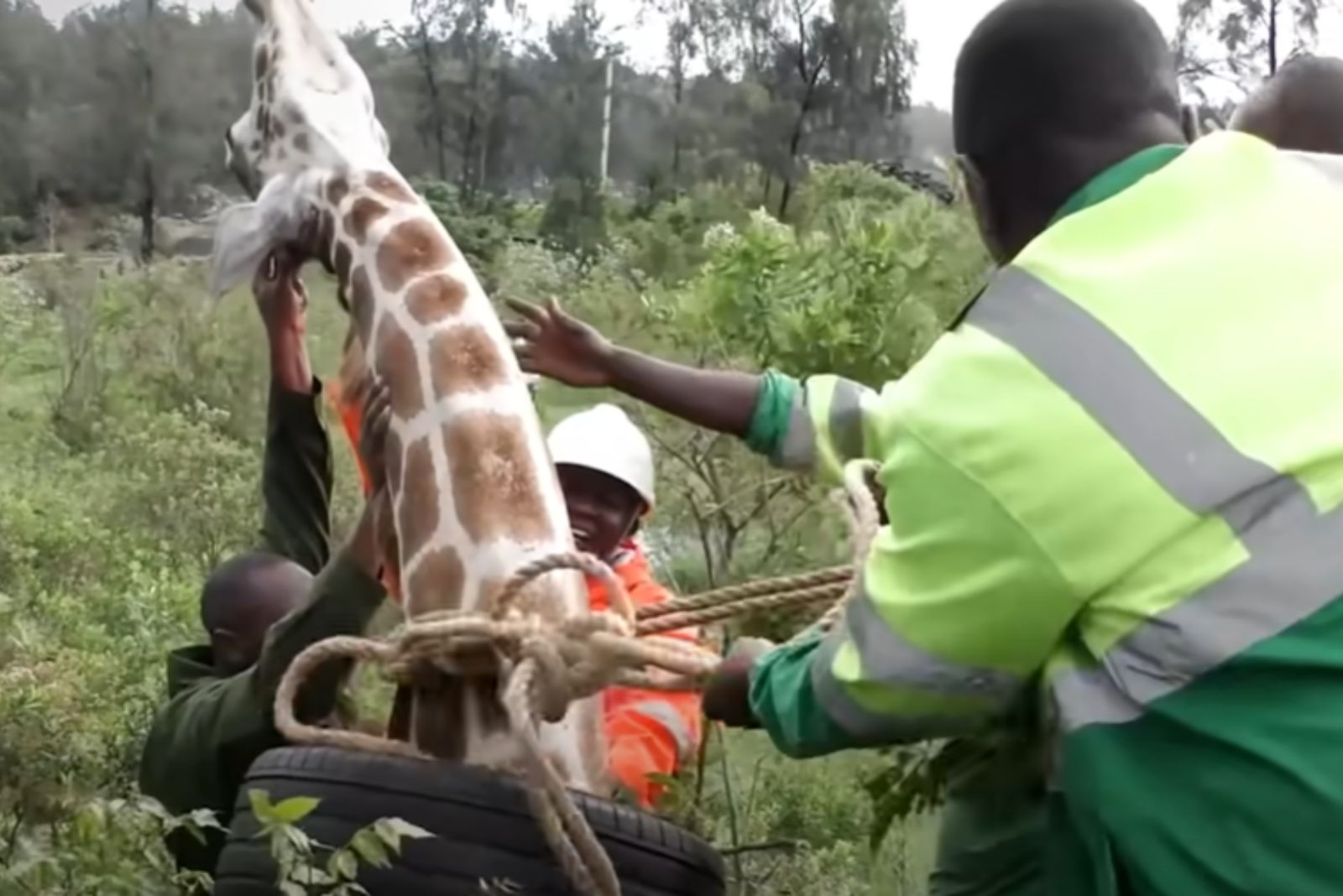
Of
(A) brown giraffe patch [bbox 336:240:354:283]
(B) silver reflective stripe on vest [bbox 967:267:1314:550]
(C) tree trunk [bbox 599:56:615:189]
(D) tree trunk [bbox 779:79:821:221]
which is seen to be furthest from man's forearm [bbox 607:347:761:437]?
(C) tree trunk [bbox 599:56:615:189]

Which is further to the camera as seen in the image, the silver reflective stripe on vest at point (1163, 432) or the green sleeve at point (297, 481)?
the green sleeve at point (297, 481)

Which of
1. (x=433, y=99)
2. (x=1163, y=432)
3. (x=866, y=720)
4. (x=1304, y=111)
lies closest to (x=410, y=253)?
(x=866, y=720)

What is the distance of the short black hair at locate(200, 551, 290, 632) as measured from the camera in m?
2.89

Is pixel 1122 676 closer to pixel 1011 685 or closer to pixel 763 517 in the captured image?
pixel 1011 685

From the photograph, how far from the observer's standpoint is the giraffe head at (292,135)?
281 cm

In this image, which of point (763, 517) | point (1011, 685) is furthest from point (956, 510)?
point (763, 517)

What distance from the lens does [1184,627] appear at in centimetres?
156

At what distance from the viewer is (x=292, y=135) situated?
9.43ft

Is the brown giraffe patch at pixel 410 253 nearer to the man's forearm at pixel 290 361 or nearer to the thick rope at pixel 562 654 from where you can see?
the man's forearm at pixel 290 361

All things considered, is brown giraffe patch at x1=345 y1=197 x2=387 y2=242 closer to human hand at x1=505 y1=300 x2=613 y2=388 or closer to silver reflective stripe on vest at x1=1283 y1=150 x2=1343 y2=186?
human hand at x1=505 y1=300 x2=613 y2=388

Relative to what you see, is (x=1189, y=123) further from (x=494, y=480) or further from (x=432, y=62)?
(x=432, y=62)

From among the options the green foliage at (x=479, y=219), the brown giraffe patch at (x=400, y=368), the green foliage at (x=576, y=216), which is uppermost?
the brown giraffe patch at (x=400, y=368)

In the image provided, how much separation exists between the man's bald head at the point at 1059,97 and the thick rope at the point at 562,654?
39 centimetres

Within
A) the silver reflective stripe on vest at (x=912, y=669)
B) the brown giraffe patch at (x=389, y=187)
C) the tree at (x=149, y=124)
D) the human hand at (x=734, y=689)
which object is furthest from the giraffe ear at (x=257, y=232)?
the tree at (x=149, y=124)
